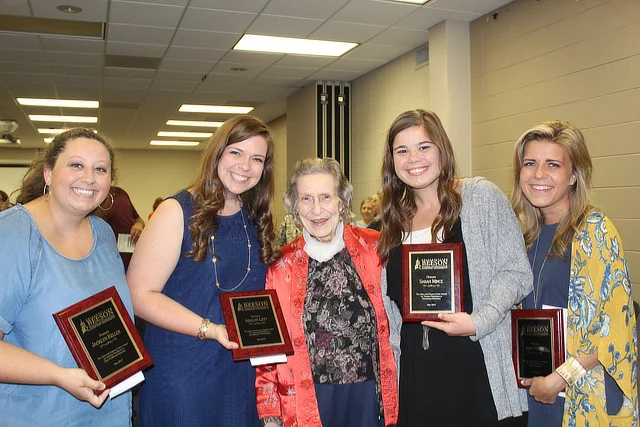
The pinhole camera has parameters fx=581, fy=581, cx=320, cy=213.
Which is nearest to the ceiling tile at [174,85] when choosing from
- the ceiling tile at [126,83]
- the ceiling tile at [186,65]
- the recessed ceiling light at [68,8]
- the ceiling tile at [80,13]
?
the ceiling tile at [126,83]

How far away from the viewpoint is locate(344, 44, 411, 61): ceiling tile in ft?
24.4

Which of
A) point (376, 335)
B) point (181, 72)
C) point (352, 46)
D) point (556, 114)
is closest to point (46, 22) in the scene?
point (181, 72)

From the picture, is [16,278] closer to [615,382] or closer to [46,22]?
[615,382]

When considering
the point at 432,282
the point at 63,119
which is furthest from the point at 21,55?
the point at 432,282

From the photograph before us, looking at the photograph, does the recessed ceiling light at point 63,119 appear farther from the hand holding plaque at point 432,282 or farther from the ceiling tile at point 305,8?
the hand holding plaque at point 432,282

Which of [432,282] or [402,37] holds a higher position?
[402,37]

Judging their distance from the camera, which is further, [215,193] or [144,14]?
[144,14]

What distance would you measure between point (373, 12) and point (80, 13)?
3.04 m

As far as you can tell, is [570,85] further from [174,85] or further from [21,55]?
[21,55]

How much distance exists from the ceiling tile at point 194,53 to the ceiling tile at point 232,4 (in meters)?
1.66

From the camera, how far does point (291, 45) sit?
289 inches

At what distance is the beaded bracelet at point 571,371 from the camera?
204 cm

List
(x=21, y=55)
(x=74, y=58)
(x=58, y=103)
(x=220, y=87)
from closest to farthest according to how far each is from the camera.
→ (x=21, y=55), (x=74, y=58), (x=220, y=87), (x=58, y=103)

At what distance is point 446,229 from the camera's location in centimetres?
215
